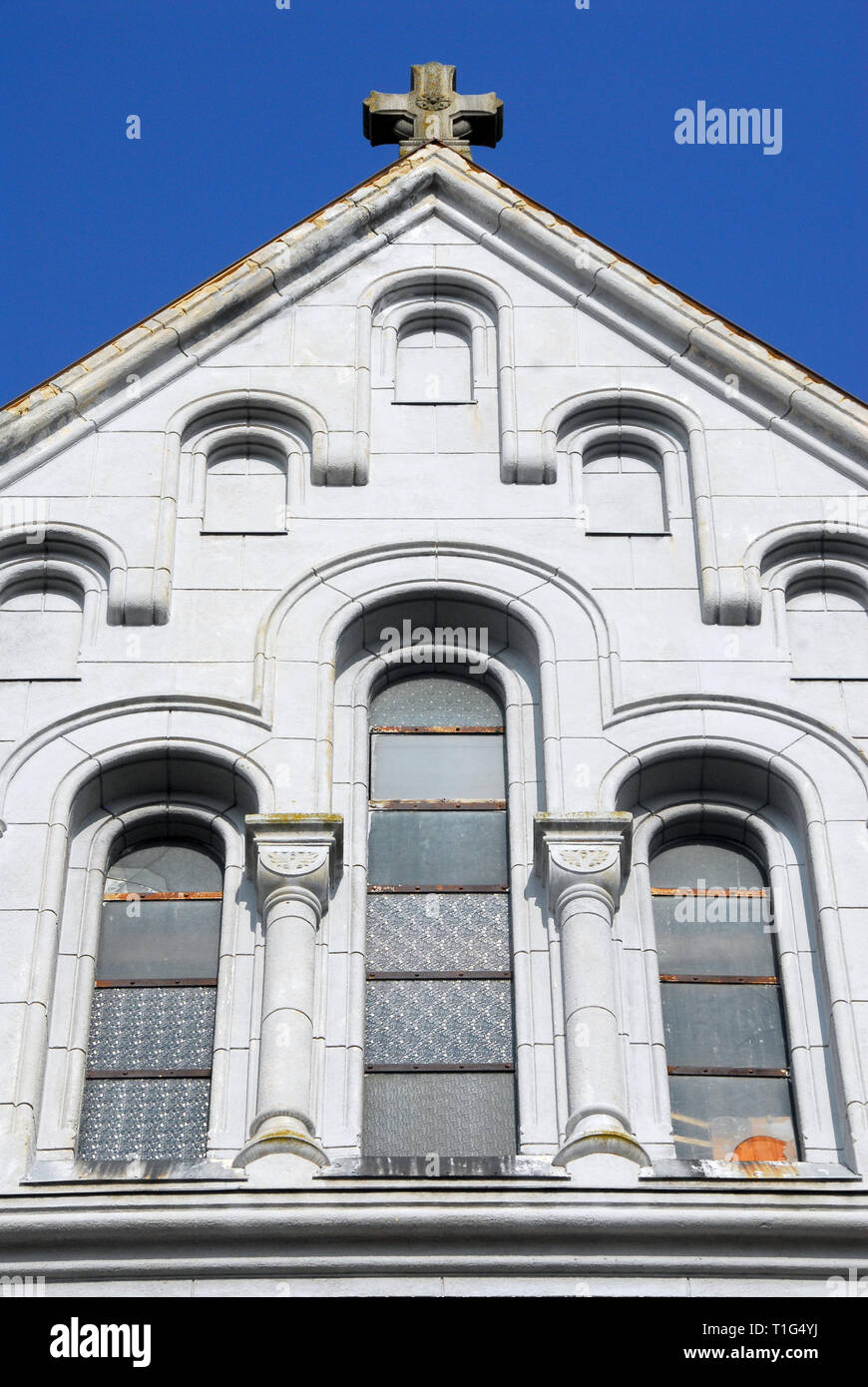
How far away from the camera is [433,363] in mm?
21859

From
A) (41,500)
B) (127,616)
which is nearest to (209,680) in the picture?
(127,616)

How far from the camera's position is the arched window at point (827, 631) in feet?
63.1

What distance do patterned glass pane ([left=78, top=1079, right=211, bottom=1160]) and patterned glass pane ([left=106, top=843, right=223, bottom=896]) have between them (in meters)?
1.57

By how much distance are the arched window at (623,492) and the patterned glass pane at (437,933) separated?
3380 millimetres

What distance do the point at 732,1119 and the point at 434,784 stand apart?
3.30m

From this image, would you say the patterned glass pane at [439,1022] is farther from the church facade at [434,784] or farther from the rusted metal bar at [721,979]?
the rusted metal bar at [721,979]

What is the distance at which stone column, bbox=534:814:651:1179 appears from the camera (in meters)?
15.9

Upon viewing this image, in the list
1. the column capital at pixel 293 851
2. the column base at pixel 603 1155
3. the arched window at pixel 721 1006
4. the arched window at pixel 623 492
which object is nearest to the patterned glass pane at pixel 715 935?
the arched window at pixel 721 1006

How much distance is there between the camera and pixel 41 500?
20422mm

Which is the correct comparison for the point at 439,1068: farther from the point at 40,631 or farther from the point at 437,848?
the point at 40,631

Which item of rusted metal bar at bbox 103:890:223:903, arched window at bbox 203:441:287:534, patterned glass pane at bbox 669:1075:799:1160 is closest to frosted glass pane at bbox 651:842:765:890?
patterned glass pane at bbox 669:1075:799:1160

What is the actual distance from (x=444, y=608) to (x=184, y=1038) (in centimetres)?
394

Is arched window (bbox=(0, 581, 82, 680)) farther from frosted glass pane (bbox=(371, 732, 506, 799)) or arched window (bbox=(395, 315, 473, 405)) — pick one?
arched window (bbox=(395, 315, 473, 405))

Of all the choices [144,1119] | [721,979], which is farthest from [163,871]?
[721,979]
